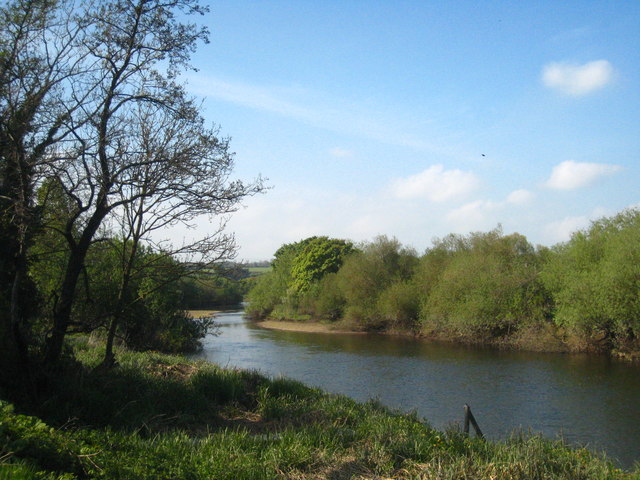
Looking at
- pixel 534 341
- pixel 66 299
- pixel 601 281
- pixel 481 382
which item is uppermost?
pixel 601 281

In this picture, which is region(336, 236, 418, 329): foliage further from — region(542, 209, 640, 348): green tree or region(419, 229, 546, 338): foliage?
region(542, 209, 640, 348): green tree

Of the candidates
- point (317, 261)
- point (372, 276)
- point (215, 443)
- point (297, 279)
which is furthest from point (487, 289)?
point (215, 443)

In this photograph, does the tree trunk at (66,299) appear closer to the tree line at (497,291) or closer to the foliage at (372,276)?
the tree line at (497,291)

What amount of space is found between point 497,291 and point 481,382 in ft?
47.6

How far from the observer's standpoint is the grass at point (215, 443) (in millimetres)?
5344

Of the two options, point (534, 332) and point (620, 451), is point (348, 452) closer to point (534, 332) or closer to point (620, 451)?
point (620, 451)

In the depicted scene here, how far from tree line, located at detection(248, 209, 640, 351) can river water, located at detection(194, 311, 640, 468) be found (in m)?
2.56

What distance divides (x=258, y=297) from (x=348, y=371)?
39287 millimetres

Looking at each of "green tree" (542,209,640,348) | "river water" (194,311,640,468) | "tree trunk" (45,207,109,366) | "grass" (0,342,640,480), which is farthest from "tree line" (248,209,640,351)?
"tree trunk" (45,207,109,366)

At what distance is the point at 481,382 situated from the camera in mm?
24797

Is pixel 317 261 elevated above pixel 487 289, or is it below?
above

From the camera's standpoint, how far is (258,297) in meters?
66.1

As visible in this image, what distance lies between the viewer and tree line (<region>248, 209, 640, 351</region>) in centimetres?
3055

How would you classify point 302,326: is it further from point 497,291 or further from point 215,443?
point 215,443
